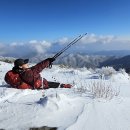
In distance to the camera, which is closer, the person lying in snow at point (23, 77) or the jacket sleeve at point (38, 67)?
the person lying in snow at point (23, 77)

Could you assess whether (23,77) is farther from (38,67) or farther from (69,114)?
(69,114)

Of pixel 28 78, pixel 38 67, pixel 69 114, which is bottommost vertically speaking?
pixel 69 114

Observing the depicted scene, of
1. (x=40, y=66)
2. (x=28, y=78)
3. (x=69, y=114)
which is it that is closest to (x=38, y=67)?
(x=40, y=66)

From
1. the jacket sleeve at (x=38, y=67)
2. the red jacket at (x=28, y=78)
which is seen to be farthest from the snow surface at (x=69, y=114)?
the jacket sleeve at (x=38, y=67)

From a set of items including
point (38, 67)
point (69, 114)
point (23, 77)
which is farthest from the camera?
point (38, 67)

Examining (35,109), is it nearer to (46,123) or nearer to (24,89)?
(46,123)

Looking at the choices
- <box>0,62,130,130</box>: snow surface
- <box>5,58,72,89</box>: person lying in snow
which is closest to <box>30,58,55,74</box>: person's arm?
<box>5,58,72,89</box>: person lying in snow

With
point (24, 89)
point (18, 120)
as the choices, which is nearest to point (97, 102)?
point (18, 120)

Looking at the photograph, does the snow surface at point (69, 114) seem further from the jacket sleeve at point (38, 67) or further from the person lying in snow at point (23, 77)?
the jacket sleeve at point (38, 67)

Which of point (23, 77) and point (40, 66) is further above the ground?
point (40, 66)

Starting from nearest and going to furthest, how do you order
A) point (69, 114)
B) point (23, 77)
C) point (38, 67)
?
1. point (69, 114)
2. point (23, 77)
3. point (38, 67)

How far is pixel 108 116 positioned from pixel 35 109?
1.25 meters

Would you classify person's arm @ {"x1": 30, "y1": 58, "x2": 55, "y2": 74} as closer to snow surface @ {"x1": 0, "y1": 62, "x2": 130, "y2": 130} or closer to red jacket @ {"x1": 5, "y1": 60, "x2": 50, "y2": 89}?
red jacket @ {"x1": 5, "y1": 60, "x2": 50, "y2": 89}

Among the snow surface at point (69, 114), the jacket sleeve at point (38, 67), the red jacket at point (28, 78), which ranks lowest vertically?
the snow surface at point (69, 114)
